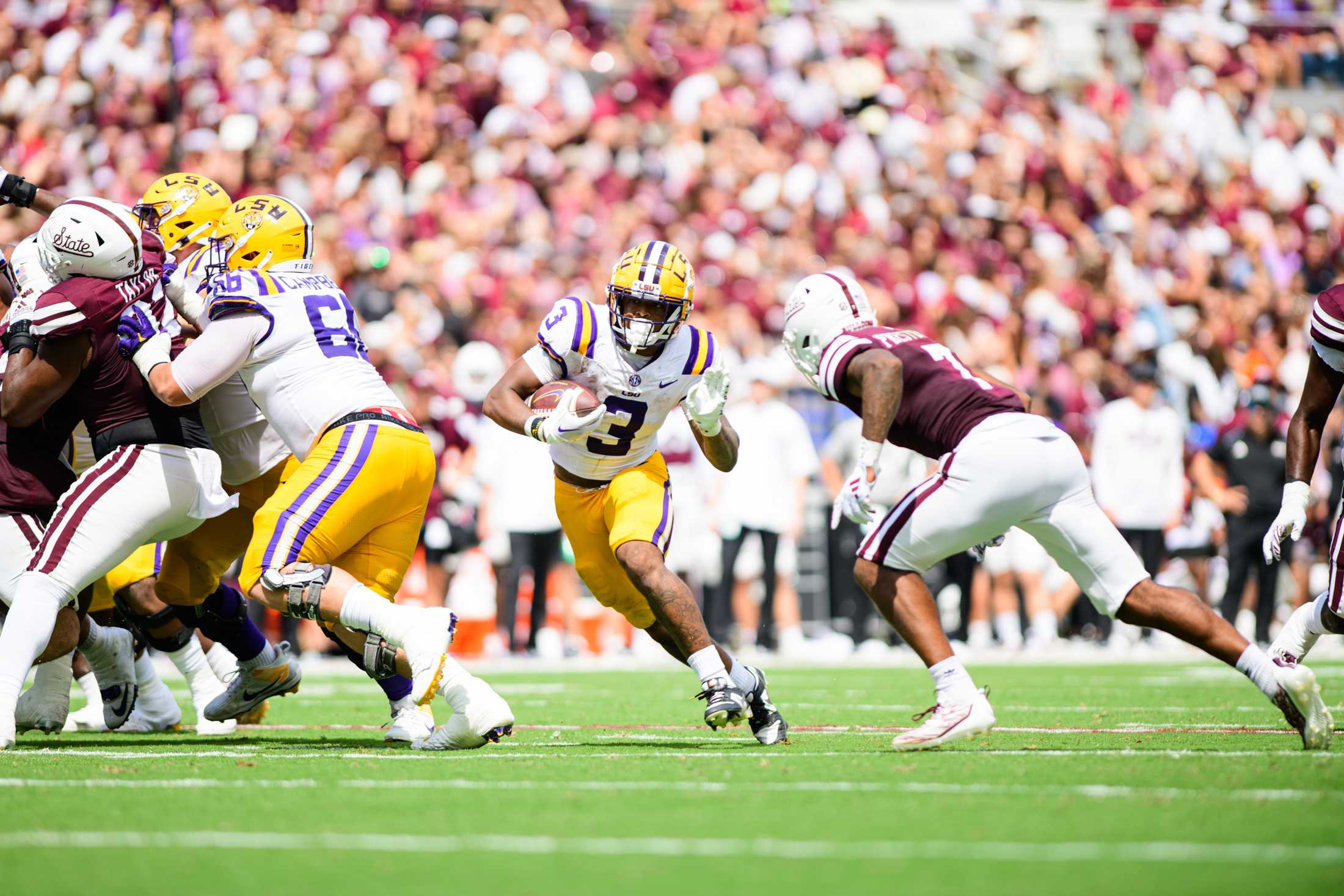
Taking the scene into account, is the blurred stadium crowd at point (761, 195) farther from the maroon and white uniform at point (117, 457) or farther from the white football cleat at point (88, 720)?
the maroon and white uniform at point (117, 457)

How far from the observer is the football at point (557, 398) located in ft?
19.7

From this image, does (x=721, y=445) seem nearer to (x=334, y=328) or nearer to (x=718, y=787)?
(x=334, y=328)

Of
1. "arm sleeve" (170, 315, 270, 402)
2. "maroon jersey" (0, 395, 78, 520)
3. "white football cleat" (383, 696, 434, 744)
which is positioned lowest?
"white football cleat" (383, 696, 434, 744)

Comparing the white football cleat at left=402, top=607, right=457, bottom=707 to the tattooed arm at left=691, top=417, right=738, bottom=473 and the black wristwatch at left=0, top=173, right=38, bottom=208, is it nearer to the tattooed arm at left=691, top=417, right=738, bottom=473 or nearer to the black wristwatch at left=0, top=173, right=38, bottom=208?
the tattooed arm at left=691, top=417, right=738, bottom=473

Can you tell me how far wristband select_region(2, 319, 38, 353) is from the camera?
19.4ft

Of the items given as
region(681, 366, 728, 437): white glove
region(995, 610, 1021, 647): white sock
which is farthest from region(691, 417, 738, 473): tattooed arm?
region(995, 610, 1021, 647): white sock

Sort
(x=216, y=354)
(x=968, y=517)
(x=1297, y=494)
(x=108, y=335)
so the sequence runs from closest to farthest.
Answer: (x=968, y=517) < (x=216, y=354) < (x=108, y=335) < (x=1297, y=494)

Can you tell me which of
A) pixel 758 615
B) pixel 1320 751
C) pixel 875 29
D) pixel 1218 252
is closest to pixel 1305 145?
pixel 1218 252

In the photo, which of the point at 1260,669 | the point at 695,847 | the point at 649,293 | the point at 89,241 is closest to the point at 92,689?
the point at 89,241

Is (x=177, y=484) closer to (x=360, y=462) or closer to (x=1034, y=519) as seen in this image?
(x=360, y=462)

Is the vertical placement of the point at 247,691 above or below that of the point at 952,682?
below

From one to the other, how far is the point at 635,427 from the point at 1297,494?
2.61 metres

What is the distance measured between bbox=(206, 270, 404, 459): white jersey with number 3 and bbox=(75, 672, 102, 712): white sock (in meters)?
1.86

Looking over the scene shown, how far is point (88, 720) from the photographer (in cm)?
739
